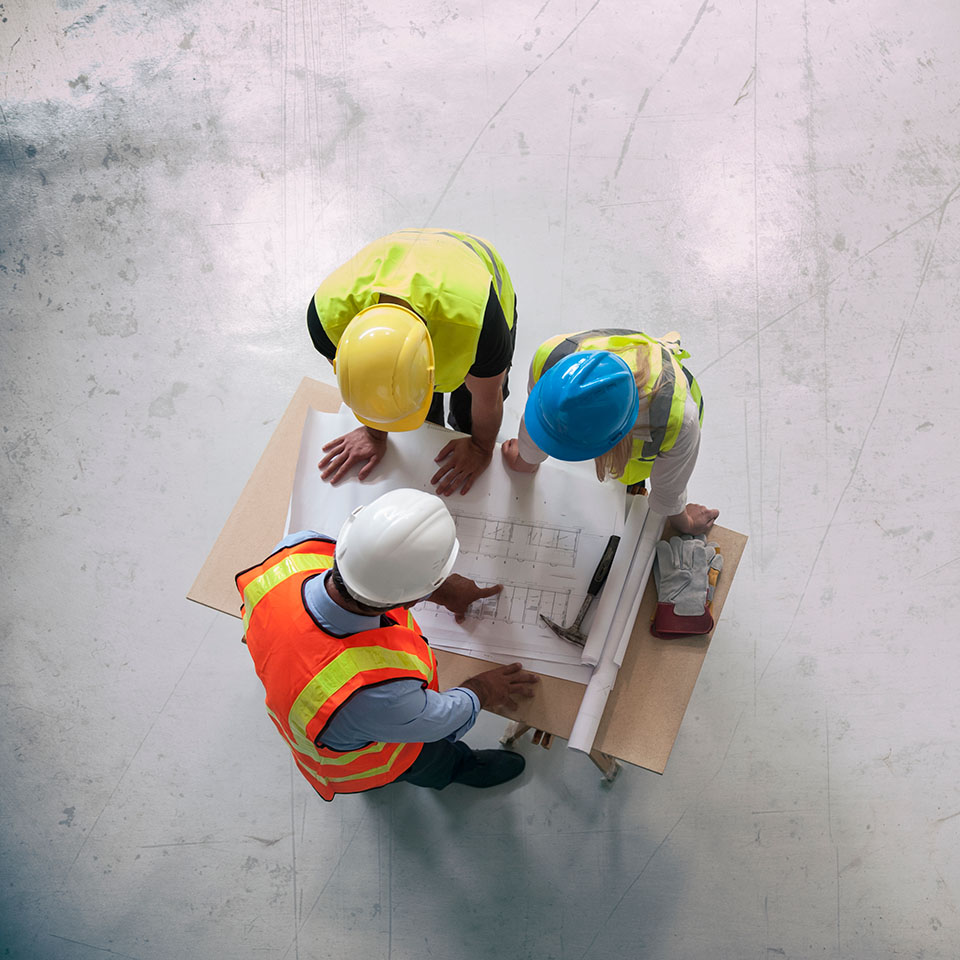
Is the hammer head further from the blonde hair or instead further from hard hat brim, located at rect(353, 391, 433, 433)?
hard hat brim, located at rect(353, 391, 433, 433)

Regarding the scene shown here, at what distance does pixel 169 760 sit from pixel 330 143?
2.64 m

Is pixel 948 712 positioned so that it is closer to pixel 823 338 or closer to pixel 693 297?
pixel 823 338

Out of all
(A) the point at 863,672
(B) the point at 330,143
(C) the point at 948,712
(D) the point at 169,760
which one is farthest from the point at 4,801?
(C) the point at 948,712

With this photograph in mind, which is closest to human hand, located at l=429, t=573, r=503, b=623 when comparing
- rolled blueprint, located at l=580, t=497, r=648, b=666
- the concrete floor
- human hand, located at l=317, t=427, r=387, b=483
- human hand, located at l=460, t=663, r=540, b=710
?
human hand, located at l=460, t=663, r=540, b=710

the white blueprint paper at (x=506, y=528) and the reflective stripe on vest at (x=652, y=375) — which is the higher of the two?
the reflective stripe on vest at (x=652, y=375)

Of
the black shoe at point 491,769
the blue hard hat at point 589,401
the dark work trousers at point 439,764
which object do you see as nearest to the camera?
the blue hard hat at point 589,401

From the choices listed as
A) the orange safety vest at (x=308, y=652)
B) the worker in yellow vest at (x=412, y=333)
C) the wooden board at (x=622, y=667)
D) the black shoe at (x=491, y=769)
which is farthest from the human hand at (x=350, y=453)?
the black shoe at (x=491, y=769)

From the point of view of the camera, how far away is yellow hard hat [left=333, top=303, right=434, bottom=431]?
1472mm

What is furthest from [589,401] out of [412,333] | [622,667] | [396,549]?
[622,667]

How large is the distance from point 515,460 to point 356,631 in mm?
719

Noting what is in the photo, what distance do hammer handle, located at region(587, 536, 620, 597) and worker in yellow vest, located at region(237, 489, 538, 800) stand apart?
0.43m

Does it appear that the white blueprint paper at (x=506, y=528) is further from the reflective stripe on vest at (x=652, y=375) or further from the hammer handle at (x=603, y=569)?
the reflective stripe on vest at (x=652, y=375)

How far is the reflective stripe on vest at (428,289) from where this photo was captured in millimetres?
1595

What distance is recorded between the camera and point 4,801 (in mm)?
2572
